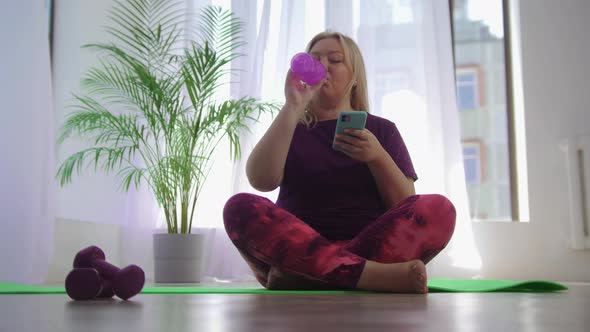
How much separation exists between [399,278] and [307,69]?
683 mm

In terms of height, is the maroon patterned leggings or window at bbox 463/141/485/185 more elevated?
window at bbox 463/141/485/185

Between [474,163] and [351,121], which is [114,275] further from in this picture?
[474,163]

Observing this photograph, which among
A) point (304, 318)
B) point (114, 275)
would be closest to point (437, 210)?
point (114, 275)

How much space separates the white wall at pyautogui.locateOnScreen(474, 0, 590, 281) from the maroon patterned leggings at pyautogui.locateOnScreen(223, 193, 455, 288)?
199 centimetres

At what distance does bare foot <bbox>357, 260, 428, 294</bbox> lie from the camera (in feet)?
4.35

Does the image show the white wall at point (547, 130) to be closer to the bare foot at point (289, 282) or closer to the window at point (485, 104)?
the window at point (485, 104)

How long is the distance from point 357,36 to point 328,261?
2.16m

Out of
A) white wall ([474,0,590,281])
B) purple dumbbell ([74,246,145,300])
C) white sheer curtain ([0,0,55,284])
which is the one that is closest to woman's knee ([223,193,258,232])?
purple dumbbell ([74,246,145,300])

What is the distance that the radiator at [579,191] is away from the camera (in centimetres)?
333

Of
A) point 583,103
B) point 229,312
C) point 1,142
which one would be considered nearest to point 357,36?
point 583,103

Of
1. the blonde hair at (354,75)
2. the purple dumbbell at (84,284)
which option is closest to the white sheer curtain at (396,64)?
the blonde hair at (354,75)

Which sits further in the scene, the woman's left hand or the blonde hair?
the blonde hair

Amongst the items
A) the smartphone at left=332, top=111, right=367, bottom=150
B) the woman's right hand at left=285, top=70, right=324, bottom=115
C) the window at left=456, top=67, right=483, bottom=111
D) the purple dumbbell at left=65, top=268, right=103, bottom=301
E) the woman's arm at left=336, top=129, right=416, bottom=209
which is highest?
the window at left=456, top=67, right=483, bottom=111

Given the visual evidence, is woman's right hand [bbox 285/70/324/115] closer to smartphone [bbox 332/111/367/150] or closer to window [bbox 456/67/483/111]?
smartphone [bbox 332/111/367/150]
